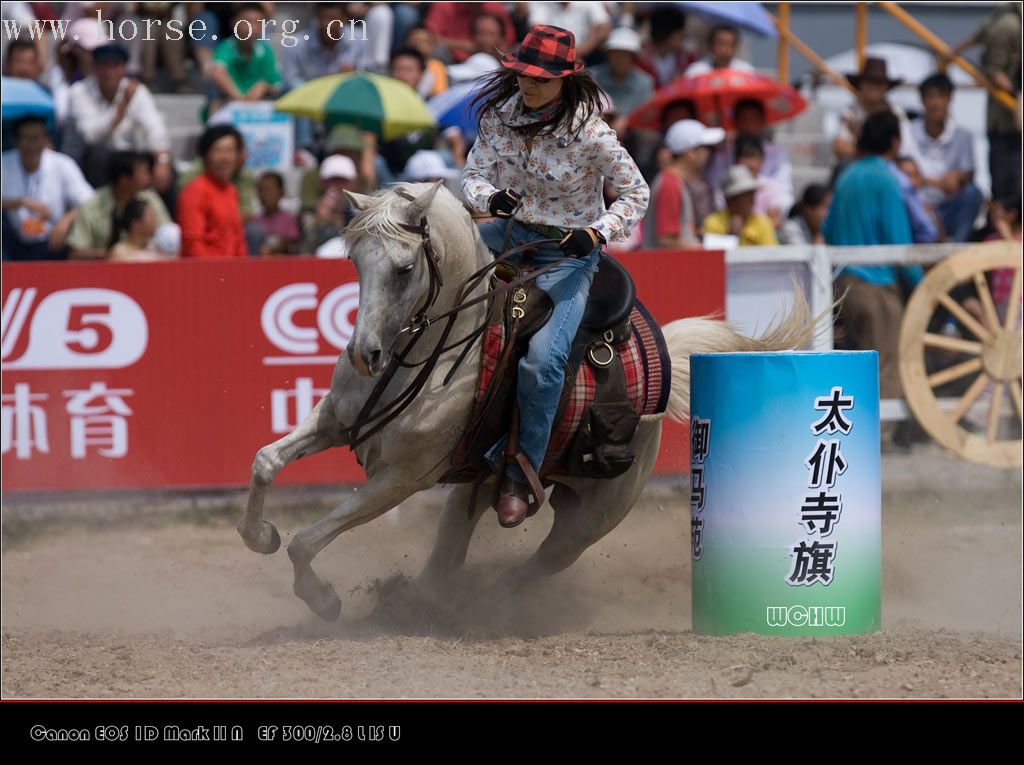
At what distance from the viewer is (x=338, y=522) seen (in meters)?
6.14

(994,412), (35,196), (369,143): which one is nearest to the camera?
(994,412)

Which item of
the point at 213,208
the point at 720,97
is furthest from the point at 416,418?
the point at 720,97

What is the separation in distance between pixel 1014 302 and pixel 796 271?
4.99 feet

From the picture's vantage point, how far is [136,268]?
9.29 meters

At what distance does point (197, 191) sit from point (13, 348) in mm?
2019

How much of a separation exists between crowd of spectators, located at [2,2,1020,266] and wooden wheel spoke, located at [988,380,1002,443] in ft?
3.92

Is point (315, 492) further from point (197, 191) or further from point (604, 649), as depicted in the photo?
point (604, 649)

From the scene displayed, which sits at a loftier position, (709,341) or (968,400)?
(709,341)

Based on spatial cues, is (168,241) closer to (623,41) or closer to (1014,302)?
(623,41)

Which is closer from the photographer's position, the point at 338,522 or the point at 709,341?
the point at 338,522

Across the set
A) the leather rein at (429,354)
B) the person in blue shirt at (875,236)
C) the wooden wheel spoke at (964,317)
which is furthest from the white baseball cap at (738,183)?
the leather rein at (429,354)

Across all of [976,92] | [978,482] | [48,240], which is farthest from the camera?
[976,92]

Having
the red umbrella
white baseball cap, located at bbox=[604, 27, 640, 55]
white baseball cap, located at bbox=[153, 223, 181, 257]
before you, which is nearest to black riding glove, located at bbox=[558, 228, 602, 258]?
white baseball cap, located at bbox=[153, 223, 181, 257]

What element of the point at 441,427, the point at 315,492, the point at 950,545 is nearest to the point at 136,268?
the point at 315,492
